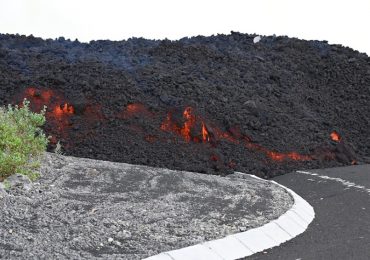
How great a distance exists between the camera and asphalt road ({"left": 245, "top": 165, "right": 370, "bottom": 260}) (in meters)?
7.89

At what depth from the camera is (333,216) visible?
10.3 meters

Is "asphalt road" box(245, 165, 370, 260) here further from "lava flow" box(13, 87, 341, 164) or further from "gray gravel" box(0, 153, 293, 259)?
"lava flow" box(13, 87, 341, 164)

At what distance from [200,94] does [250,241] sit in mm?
10015

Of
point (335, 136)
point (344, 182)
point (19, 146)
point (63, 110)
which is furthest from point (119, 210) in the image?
point (335, 136)

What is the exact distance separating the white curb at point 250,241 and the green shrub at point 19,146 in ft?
11.9

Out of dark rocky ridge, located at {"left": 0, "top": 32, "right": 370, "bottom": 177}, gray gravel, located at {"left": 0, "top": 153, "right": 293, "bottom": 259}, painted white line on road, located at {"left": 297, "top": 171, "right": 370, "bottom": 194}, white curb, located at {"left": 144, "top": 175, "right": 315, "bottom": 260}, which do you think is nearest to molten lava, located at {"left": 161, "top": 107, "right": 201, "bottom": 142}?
dark rocky ridge, located at {"left": 0, "top": 32, "right": 370, "bottom": 177}

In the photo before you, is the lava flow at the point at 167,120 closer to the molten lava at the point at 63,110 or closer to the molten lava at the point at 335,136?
the molten lava at the point at 63,110

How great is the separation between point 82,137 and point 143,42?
9607mm

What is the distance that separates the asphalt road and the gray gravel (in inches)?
27.1

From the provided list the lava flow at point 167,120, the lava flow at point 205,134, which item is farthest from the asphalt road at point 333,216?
the lava flow at point 167,120

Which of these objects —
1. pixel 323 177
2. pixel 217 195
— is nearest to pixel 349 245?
pixel 217 195

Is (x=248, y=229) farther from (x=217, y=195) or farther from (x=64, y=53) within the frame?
(x=64, y=53)

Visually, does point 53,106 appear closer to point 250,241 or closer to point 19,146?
point 19,146

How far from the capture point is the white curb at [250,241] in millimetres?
7168
